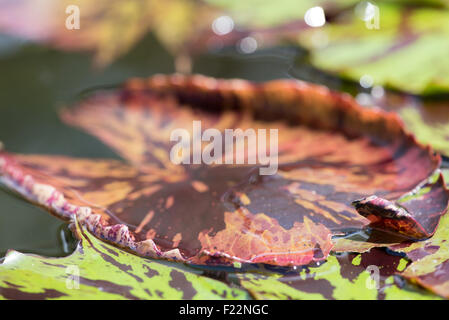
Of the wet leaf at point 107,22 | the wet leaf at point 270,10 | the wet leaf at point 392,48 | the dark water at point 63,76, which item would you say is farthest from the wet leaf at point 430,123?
the wet leaf at point 107,22

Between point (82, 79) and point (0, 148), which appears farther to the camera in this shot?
point (82, 79)

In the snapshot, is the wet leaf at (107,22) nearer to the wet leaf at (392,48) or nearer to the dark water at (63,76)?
the dark water at (63,76)

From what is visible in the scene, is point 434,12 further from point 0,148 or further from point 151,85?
point 0,148

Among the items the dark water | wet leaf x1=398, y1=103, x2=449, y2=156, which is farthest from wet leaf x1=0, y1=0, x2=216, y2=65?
wet leaf x1=398, y1=103, x2=449, y2=156

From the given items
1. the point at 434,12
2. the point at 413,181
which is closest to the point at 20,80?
the point at 413,181
